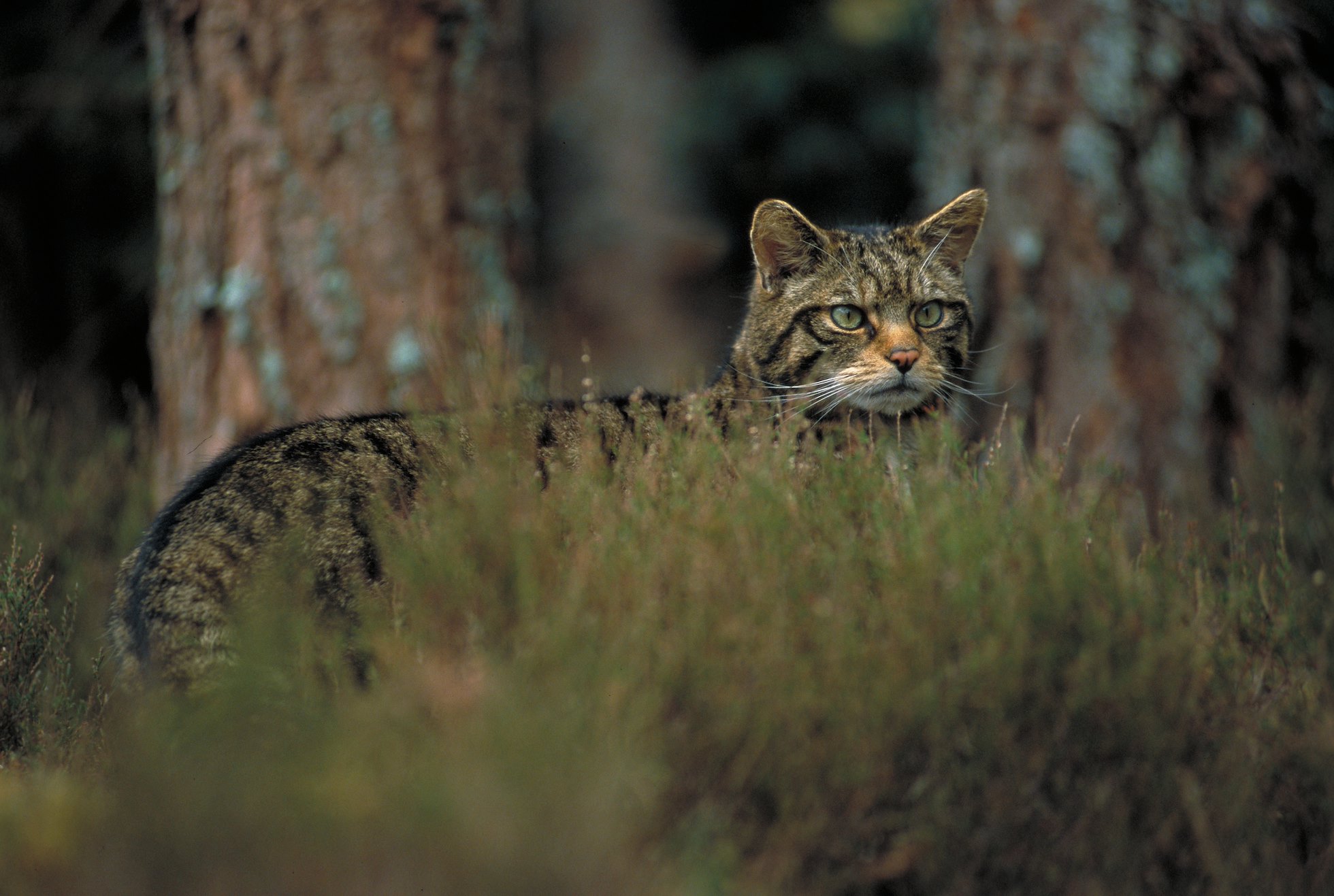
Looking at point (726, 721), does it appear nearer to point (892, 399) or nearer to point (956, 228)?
point (892, 399)

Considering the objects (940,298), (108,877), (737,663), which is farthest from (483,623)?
(940,298)

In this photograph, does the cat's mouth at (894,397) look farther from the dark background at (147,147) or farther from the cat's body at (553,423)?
the dark background at (147,147)

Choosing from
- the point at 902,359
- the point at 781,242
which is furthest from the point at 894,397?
the point at 781,242

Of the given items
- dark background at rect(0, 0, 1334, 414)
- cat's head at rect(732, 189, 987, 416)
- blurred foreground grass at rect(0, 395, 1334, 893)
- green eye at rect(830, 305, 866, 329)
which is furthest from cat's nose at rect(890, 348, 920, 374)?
dark background at rect(0, 0, 1334, 414)

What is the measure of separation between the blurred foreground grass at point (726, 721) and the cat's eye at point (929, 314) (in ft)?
3.98

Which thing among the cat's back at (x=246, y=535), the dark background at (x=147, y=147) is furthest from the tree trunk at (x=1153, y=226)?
the cat's back at (x=246, y=535)

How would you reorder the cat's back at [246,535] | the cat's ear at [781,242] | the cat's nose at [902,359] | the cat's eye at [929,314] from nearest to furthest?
the cat's back at [246,535] → the cat's nose at [902,359] → the cat's ear at [781,242] → the cat's eye at [929,314]

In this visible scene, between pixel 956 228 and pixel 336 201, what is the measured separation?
2.77 m

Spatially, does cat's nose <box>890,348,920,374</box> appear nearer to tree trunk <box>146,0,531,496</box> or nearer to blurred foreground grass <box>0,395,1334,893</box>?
blurred foreground grass <box>0,395,1334,893</box>

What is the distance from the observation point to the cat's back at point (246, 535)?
3.09 m

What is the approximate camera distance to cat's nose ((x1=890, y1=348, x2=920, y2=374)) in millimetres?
3973

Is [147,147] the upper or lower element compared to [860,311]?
upper

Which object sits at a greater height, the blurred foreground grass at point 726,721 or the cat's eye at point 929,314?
the cat's eye at point 929,314

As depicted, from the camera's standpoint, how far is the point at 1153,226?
200 inches
